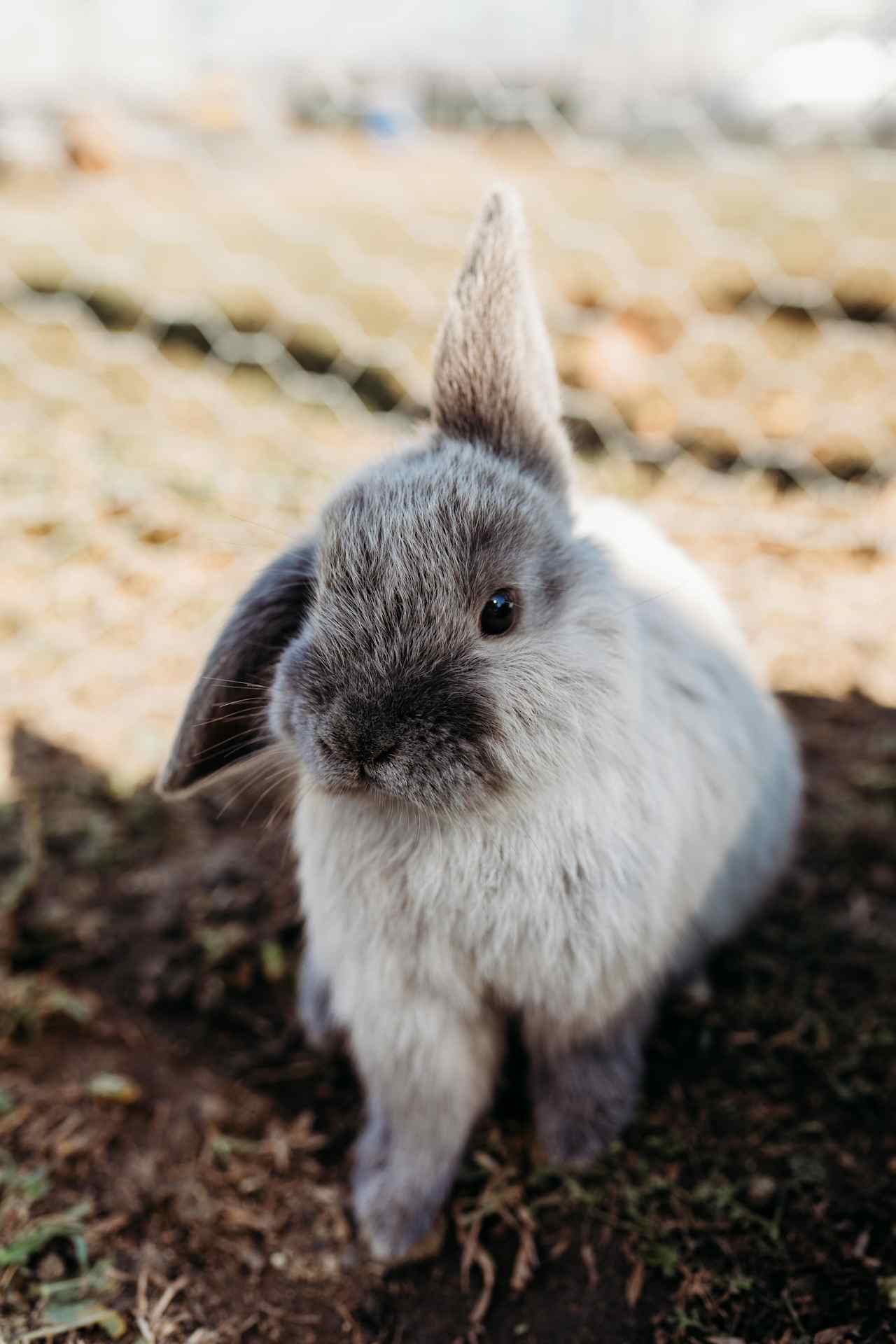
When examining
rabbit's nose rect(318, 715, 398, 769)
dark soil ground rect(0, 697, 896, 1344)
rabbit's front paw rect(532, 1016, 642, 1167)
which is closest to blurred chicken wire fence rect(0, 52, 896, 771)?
dark soil ground rect(0, 697, 896, 1344)

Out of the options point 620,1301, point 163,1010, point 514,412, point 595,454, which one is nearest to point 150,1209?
point 163,1010

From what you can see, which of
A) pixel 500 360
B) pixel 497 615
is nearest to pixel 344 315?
pixel 500 360

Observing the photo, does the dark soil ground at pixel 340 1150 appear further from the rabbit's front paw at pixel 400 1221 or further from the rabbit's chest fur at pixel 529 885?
the rabbit's chest fur at pixel 529 885

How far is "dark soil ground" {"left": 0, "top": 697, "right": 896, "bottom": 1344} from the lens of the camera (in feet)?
4.67

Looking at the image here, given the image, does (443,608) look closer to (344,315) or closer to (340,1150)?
(340,1150)

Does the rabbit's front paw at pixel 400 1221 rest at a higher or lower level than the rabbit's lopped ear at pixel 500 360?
lower

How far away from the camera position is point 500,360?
57.3 inches

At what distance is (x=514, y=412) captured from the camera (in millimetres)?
1479

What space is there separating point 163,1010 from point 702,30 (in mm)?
3674

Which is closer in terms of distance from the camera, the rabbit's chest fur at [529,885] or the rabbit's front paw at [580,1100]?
the rabbit's chest fur at [529,885]

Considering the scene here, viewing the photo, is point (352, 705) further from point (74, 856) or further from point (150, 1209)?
point (74, 856)

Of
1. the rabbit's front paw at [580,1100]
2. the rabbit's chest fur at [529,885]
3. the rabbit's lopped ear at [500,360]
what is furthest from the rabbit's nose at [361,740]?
the rabbit's front paw at [580,1100]

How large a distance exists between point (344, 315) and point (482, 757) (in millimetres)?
3418

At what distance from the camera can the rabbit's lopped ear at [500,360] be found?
4.71 feet
